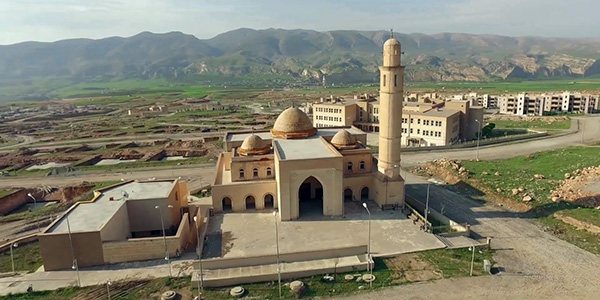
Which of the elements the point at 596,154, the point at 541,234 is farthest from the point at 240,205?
the point at 596,154

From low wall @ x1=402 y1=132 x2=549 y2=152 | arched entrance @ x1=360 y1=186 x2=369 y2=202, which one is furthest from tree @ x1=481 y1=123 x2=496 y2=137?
arched entrance @ x1=360 y1=186 x2=369 y2=202

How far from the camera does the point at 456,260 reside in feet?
80.2

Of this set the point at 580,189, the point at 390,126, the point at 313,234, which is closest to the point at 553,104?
the point at 580,189

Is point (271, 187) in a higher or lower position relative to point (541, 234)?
higher

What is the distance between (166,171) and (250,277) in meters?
31.5

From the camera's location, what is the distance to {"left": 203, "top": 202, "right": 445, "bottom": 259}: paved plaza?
2617 centimetres

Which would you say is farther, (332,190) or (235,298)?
(332,190)

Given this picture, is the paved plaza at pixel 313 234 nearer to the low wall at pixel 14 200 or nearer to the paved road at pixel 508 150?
the paved road at pixel 508 150

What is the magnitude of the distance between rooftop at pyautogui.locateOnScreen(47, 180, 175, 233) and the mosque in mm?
5048

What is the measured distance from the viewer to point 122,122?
102m

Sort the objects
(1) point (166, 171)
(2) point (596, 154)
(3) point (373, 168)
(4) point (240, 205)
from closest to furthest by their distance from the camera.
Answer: (4) point (240, 205), (3) point (373, 168), (2) point (596, 154), (1) point (166, 171)

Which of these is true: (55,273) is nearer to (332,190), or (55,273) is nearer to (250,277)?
(250,277)

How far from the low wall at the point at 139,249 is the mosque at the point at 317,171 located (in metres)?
7.75

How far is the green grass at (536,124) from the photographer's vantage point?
71525mm
